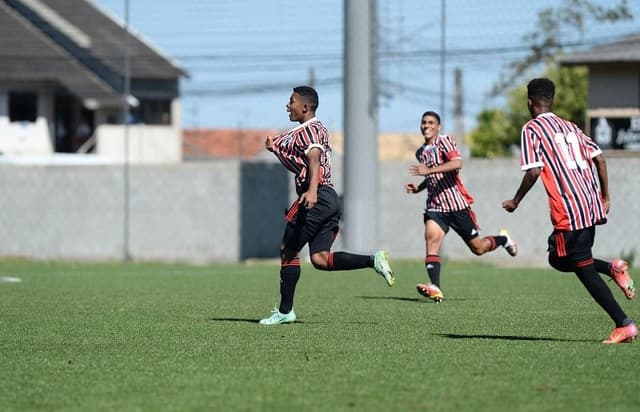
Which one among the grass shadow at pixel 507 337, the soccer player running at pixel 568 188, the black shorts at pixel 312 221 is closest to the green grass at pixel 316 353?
the grass shadow at pixel 507 337

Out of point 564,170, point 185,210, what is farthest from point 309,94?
point 185,210

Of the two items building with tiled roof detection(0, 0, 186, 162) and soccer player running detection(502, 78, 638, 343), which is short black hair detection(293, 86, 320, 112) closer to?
soccer player running detection(502, 78, 638, 343)

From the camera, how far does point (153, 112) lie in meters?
50.7

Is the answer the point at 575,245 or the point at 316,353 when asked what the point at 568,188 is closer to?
the point at 575,245

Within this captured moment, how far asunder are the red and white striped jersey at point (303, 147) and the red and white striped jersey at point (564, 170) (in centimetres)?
227

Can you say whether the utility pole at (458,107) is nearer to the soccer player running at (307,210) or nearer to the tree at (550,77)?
the tree at (550,77)

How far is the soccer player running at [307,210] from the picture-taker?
1112 cm

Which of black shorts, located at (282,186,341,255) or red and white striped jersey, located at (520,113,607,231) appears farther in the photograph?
black shorts, located at (282,186,341,255)

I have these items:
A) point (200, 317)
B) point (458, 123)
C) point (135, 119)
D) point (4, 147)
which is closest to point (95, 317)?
point (200, 317)

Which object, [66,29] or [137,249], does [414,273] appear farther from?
[66,29]

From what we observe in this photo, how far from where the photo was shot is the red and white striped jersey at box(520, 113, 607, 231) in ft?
30.0

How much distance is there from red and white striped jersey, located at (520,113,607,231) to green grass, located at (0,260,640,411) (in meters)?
0.93

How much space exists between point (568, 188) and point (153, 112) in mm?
42457

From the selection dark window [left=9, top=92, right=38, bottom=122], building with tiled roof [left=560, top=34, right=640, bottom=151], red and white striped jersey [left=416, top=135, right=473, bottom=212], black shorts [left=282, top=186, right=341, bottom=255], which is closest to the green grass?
black shorts [left=282, top=186, right=341, bottom=255]
